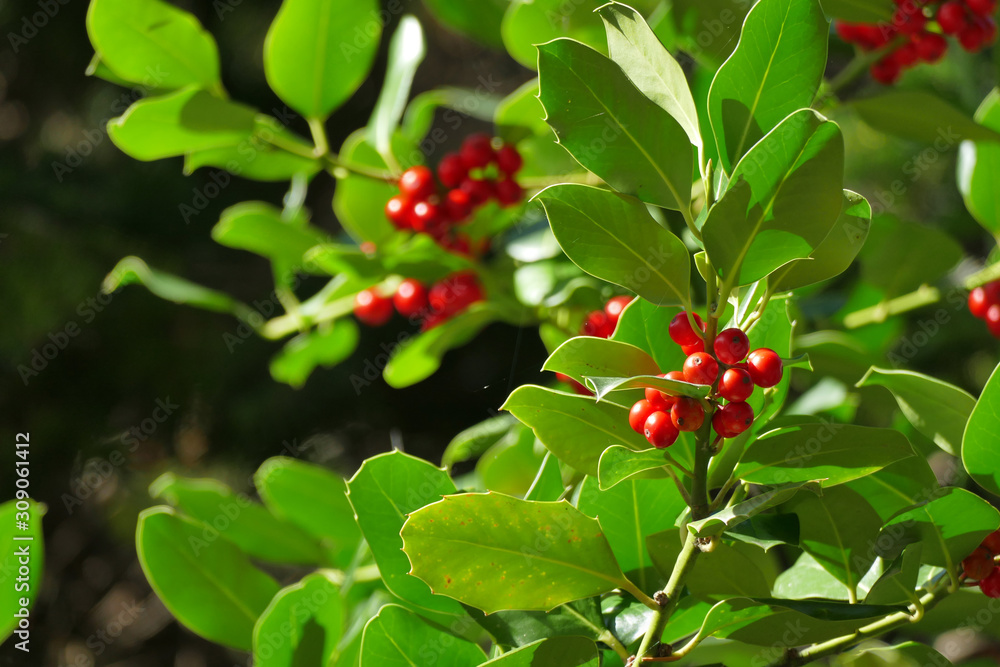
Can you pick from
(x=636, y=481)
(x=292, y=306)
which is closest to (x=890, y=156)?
(x=292, y=306)

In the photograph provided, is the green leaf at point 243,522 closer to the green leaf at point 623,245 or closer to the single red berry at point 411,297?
the single red berry at point 411,297

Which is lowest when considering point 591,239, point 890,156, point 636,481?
point 890,156

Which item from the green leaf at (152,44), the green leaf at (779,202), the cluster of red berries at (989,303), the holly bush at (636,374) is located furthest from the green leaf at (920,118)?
the green leaf at (152,44)

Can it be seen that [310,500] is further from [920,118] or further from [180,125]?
[920,118]

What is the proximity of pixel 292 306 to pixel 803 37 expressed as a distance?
795 millimetres

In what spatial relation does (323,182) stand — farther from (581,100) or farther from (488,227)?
(581,100)

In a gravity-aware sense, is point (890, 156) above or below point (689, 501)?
below

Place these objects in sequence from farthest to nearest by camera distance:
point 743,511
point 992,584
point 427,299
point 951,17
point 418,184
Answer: point 427,299
point 418,184
point 951,17
point 992,584
point 743,511

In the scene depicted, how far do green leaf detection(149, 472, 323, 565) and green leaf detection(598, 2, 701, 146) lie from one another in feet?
2.15

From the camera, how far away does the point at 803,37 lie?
1.39 ft

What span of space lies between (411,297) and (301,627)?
41 centimetres

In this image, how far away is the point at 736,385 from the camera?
1.32 feet

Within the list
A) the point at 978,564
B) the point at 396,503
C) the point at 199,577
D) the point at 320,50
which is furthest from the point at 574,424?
the point at 320,50

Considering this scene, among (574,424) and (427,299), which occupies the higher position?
(574,424)
